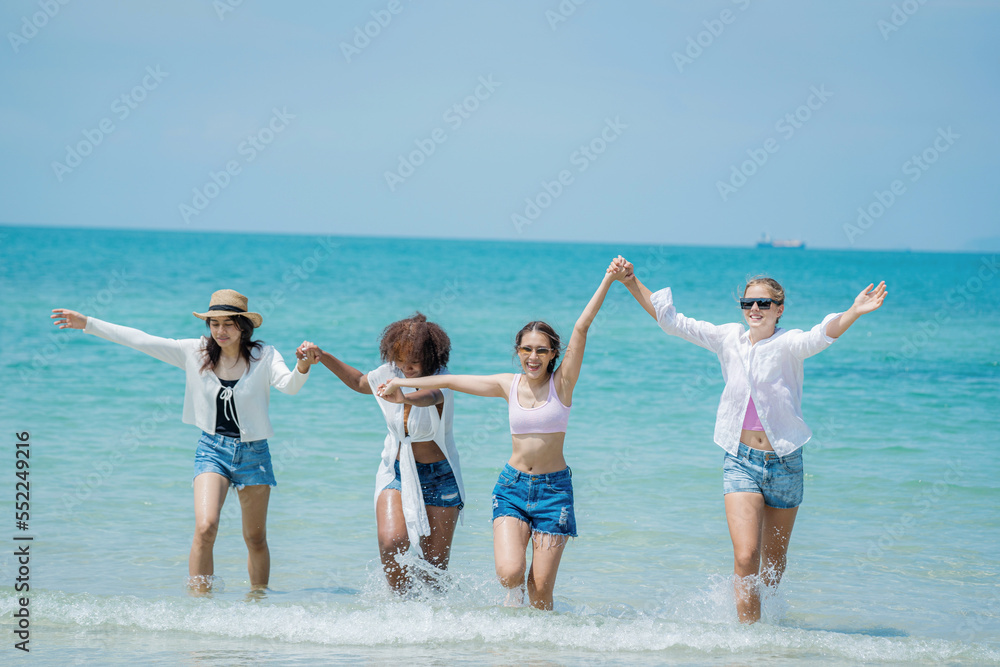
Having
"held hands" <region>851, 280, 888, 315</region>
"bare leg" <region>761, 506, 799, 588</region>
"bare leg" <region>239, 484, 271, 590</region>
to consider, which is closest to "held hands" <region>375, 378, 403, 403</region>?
"bare leg" <region>239, 484, 271, 590</region>

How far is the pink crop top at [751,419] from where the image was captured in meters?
5.09

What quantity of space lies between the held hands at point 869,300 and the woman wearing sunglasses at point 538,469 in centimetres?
131

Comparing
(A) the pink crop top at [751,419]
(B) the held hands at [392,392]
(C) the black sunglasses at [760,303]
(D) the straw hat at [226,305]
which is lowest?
(A) the pink crop top at [751,419]

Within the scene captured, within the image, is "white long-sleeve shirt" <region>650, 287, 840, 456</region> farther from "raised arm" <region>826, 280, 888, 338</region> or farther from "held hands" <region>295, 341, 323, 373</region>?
"held hands" <region>295, 341, 323, 373</region>

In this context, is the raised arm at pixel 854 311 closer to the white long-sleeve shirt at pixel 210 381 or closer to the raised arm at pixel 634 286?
the raised arm at pixel 634 286

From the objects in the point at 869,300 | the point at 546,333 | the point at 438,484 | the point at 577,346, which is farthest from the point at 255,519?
the point at 869,300

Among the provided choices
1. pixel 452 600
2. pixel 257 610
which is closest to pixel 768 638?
pixel 452 600

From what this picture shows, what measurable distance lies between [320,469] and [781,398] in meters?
5.74

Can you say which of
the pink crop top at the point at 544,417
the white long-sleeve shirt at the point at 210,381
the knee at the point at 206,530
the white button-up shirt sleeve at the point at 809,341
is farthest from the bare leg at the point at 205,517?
the white button-up shirt sleeve at the point at 809,341

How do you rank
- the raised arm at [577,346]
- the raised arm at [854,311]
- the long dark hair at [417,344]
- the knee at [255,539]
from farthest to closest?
the knee at [255,539] < the long dark hair at [417,344] < the raised arm at [577,346] < the raised arm at [854,311]

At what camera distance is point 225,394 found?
5.43m

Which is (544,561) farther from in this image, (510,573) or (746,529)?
(746,529)

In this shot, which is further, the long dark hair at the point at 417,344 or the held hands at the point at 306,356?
the long dark hair at the point at 417,344

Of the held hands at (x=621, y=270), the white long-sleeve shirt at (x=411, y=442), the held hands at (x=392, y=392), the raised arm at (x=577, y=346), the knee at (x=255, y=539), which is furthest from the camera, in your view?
the knee at (x=255, y=539)
